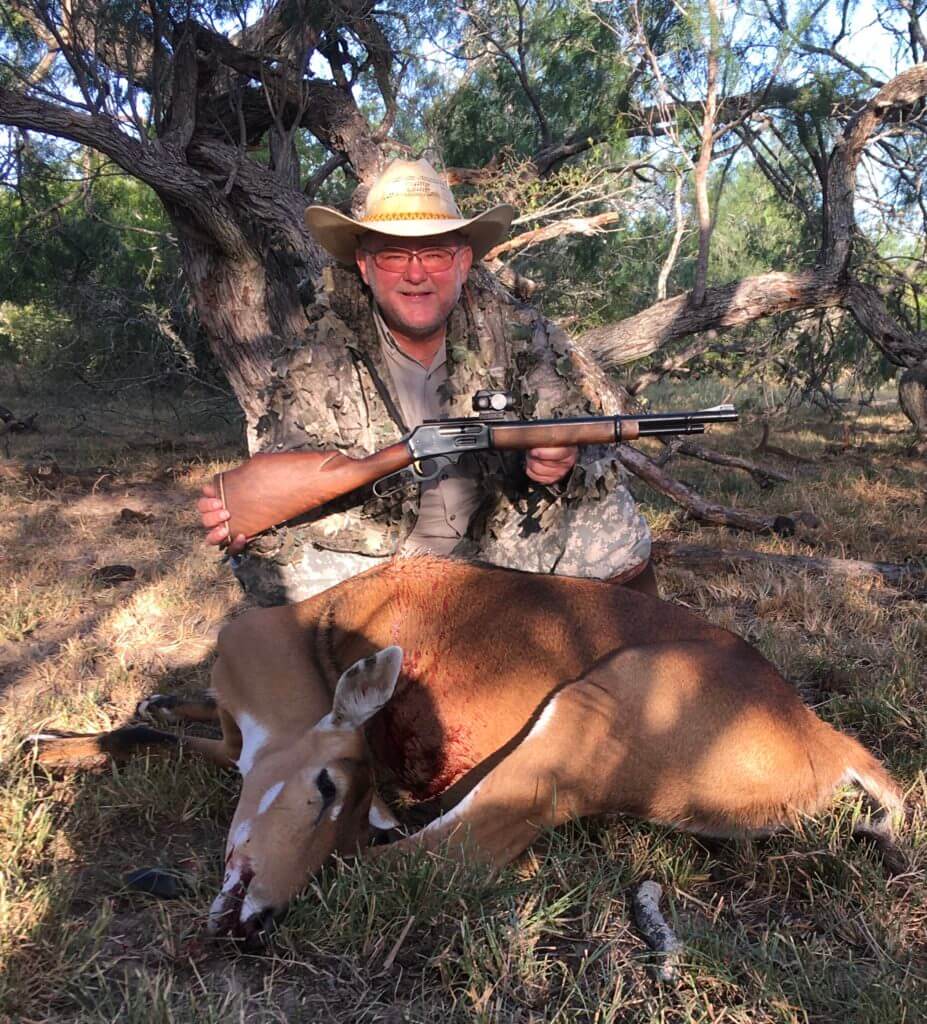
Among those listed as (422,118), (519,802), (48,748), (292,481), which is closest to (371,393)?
(292,481)

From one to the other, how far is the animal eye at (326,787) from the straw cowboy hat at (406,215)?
7.99 ft

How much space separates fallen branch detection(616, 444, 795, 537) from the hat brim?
2547mm

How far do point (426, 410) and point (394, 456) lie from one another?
76 centimetres

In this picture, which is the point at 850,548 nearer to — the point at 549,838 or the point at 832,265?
the point at 832,265

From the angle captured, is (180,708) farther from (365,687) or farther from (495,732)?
(495,732)

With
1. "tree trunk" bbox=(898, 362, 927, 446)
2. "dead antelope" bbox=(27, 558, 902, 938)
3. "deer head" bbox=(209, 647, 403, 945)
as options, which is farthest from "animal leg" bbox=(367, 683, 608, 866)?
"tree trunk" bbox=(898, 362, 927, 446)

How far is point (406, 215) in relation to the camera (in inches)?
158

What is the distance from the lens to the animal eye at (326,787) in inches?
101

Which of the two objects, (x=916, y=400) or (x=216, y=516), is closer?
(x=216, y=516)

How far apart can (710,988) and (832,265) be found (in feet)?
28.1

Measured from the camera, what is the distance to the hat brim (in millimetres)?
3922

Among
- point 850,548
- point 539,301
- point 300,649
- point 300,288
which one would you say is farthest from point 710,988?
point 539,301

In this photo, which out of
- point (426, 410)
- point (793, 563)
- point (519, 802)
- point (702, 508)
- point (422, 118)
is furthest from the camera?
point (422, 118)

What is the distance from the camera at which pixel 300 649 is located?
10.6 ft
